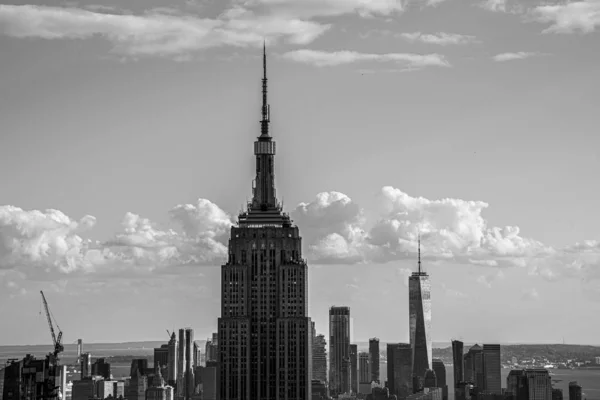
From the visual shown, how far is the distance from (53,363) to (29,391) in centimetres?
674

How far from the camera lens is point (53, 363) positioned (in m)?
169

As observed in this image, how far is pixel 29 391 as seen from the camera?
535 ft
